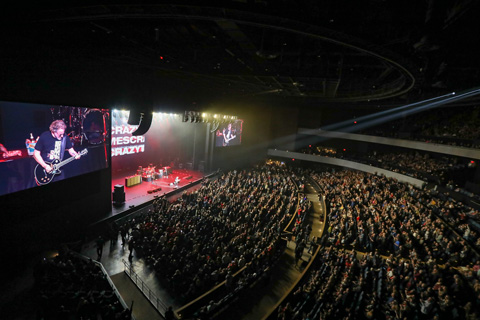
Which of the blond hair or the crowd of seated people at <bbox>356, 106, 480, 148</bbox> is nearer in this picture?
the blond hair

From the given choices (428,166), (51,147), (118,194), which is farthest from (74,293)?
(428,166)

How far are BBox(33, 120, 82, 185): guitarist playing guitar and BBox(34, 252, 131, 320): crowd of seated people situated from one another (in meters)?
3.74

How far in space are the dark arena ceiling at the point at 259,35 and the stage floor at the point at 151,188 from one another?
7.39m

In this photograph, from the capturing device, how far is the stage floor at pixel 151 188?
605 inches

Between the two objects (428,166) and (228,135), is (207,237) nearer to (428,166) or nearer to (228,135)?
(228,135)

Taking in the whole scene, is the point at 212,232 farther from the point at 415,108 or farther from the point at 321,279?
the point at 415,108

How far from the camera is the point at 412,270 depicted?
8617 millimetres

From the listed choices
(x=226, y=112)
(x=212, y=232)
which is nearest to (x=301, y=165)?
(x=226, y=112)

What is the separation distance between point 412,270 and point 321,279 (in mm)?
3269

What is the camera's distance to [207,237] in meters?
10.8

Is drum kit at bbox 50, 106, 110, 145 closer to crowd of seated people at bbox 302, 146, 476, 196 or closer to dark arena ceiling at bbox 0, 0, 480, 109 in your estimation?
dark arena ceiling at bbox 0, 0, 480, 109

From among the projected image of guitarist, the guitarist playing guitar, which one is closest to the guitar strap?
the guitarist playing guitar

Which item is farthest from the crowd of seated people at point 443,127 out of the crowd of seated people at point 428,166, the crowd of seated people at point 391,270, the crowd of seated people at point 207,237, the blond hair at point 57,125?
the blond hair at point 57,125

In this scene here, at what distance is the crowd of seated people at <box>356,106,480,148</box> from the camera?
1731cm
